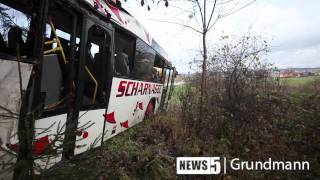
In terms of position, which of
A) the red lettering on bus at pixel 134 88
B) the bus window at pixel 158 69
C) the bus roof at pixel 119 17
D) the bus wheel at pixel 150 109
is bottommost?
the bus wheel at pixel 150 109

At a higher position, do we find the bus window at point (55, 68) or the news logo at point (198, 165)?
the bus window at point (55, 68)

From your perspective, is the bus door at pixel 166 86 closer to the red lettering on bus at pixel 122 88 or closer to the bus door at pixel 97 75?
the red lettering on bus at pixel 122 88

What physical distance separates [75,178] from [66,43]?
9.76 ft

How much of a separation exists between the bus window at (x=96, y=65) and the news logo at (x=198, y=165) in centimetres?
182

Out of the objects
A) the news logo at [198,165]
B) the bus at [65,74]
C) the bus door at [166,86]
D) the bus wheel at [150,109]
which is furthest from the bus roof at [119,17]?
the bus door at [166,86]

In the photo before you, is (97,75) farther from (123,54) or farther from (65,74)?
(123,54)

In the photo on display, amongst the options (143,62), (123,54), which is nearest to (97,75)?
(123,54)

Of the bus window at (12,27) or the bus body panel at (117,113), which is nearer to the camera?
the bus window at (12,27)

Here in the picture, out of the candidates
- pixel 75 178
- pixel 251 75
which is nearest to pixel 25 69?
pixel 75 178

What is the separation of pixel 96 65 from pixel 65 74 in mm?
1311

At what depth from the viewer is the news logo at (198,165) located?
19.4ft

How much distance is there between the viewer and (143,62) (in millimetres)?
9180

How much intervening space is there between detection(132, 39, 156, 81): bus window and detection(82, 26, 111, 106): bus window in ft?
6.92

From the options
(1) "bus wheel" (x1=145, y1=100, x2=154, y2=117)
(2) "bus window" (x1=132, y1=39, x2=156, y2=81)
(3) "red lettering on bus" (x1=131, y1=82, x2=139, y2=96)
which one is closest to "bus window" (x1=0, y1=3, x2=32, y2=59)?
(2) "bus window" (x1=132, y1=39, x2=156, y2=81)
